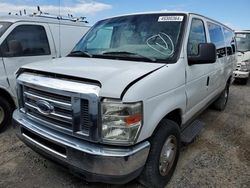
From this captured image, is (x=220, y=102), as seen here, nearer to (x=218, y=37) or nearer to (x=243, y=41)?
(x=218, y=37)

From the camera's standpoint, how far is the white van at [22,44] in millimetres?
4402

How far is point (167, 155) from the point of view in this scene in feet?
Result: 9.62

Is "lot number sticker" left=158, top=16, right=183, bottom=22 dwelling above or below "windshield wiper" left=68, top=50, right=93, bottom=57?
above

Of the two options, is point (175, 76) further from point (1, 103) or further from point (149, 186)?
point (1, 103)

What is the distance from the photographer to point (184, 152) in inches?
152

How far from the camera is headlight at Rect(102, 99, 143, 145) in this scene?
2.12 metres

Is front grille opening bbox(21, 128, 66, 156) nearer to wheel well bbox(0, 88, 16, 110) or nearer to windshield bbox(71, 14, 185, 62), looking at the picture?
windshield bbox(71, 14, 185, 62)

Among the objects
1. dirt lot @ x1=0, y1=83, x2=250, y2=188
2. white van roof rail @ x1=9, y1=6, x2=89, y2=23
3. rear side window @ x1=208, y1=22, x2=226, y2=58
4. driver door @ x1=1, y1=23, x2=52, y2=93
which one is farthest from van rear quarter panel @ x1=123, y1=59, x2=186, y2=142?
white van roof rail @ x1=9, y1=6, x2=89, y2=23

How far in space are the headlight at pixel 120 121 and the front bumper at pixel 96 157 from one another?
0.10m

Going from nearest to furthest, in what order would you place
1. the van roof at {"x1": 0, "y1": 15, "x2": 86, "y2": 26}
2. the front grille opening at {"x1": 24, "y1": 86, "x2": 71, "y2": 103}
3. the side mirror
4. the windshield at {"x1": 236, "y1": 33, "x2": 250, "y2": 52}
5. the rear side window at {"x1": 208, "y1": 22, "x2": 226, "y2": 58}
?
the front grille opening at {"x1": 24, "y1": 86, "x2": 71, "y2": 103}
the side mirror
the rear side window at {"x1": 208, "y1": 22, "x2": 226, "y2": 58}
the van roof at {"x1": 0, "y1": 15, "x2": 86, "y2": 26}
the windshield at {"x1": 236, "y1": 33, "x2": 250, "y2": 52}

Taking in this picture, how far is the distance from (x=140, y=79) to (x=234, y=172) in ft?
6.87

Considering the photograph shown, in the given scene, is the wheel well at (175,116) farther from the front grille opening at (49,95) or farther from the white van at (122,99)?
the front grille opening at (49,95)

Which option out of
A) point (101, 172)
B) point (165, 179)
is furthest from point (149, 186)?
point (101, 172)

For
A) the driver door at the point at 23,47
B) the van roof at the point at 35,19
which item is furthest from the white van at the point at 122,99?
the van roof at the point at 35,19
